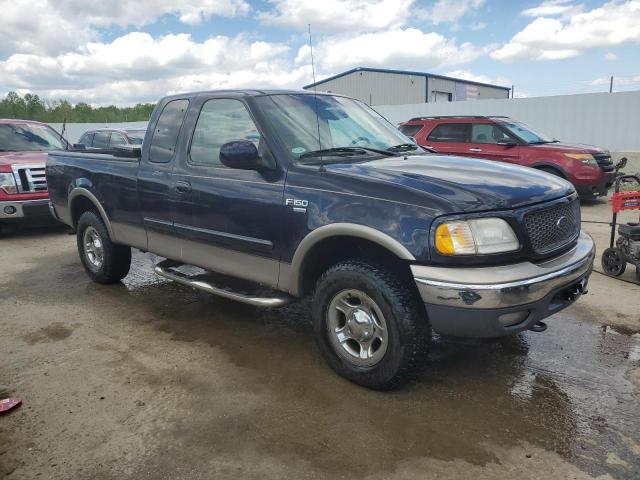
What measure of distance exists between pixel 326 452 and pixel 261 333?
69.5 inches

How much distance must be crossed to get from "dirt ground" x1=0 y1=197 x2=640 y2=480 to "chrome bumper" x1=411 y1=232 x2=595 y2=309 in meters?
0.74

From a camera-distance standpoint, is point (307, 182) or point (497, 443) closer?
point (497, 443)

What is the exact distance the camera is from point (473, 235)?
9.48ft

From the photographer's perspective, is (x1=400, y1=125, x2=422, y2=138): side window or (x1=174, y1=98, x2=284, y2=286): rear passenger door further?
(x1=400, y1=125, x2=422, y2=138): side window

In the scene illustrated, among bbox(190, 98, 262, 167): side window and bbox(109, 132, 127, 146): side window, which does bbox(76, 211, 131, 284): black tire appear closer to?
bbox(190, 98, 262, 167): side window

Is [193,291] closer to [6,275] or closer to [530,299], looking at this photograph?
[6,275]

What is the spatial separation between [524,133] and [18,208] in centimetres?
979

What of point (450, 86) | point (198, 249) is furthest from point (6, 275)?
point (450, 86)

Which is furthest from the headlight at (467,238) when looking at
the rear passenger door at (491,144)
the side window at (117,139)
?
the side window at (117,139)

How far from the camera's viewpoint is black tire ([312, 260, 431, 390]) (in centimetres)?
307

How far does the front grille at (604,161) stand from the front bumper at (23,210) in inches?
409

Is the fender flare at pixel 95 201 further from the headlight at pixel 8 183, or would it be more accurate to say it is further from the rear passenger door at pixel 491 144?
the rear passenger door at pixel 491 144

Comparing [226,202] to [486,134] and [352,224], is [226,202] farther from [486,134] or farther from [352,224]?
[486,134]

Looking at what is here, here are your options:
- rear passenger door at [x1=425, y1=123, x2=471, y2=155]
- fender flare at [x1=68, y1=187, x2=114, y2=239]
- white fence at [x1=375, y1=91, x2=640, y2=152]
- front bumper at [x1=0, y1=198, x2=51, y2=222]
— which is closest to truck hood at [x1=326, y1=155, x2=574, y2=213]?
fender flare at [x1=68, y1=187, x2=114, y2=239]
